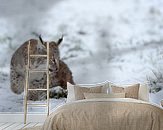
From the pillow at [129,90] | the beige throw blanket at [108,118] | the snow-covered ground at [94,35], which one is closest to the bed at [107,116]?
the beige throw blanket at [108,118]

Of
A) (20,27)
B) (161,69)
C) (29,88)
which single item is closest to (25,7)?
(20,27)

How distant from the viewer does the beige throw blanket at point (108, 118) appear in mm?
3820

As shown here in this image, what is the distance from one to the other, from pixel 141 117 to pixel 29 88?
3.37 meters

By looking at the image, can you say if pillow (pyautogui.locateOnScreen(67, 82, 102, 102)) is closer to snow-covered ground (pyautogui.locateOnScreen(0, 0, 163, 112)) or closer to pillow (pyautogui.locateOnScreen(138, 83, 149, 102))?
pillow (pyautogui.locateOnScreen(138, 83, 149, 102))

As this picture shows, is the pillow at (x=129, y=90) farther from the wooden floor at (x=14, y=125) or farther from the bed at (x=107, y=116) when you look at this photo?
the wooden floor at (x=14, y=125)

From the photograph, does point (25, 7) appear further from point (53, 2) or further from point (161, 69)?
point (161, 69)

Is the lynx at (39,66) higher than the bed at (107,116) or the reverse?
higher

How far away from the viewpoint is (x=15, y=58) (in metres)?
6.68

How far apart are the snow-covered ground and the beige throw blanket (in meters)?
2.58

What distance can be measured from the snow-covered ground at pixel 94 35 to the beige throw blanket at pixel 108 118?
2.58 metres

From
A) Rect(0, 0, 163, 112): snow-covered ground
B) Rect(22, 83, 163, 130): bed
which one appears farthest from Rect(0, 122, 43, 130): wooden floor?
Rect(22, 83, 163, 130): bed

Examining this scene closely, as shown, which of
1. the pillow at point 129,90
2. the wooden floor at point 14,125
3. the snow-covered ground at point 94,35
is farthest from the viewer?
the snow-covered ground at point 94,35

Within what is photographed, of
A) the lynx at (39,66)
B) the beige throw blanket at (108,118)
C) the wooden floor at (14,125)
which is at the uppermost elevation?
the lynx at (39,66)

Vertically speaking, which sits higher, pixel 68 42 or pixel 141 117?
pixel 68 42
